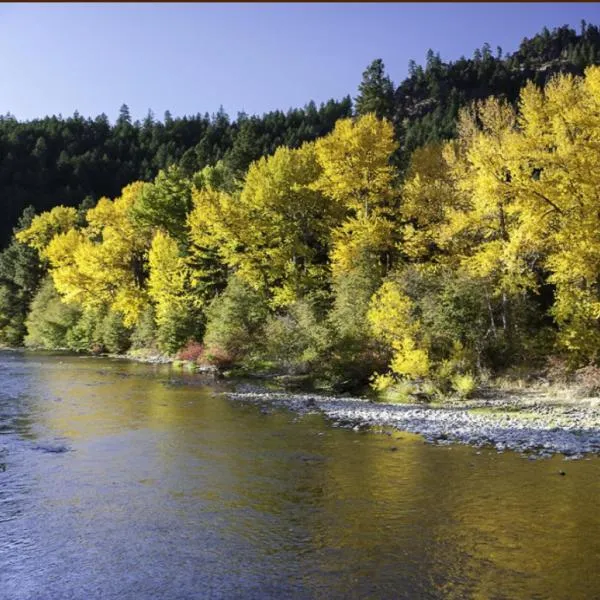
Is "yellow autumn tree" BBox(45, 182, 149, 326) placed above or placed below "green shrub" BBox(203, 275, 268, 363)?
above

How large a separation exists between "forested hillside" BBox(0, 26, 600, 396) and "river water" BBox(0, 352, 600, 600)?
35.5ft

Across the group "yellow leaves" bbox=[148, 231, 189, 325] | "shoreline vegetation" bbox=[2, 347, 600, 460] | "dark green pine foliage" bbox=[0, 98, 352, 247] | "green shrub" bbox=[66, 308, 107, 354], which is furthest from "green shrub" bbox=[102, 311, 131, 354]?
"dark green pine foliage" bbox=[0, 98, 352, 247]

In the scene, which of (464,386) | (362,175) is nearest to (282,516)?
(464,386)

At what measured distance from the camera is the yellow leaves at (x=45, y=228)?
82.7m

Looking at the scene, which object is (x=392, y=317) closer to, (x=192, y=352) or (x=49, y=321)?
(x=192, y=352)

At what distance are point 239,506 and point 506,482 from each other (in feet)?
21.2

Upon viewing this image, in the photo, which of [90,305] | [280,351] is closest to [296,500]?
[280,351]

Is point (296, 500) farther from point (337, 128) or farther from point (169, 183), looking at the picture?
point (169, 183)

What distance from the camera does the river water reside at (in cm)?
1018

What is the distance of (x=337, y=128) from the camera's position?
4209 centimetres

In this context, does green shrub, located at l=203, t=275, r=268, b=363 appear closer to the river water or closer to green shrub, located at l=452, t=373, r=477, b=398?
green shrub, located at l=452, t=373, r=477, b=398

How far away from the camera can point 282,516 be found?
13117 mm

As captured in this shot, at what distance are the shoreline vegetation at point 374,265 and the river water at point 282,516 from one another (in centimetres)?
764

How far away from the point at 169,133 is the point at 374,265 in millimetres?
144361
